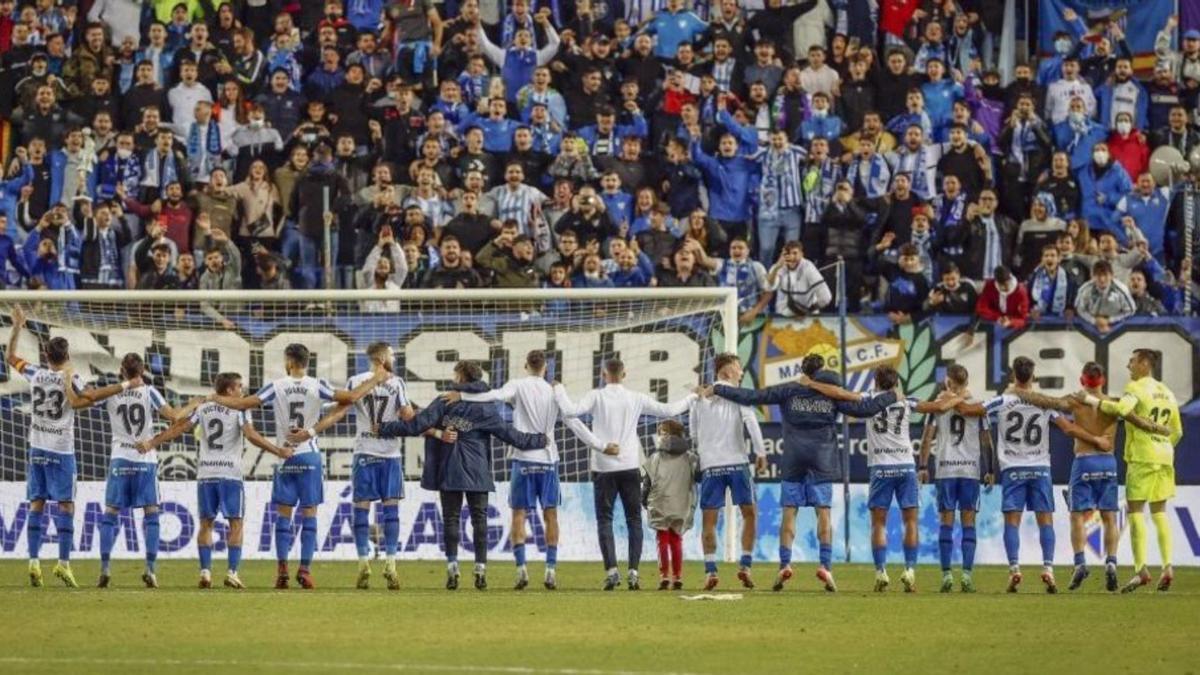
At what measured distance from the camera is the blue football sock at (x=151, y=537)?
76.8 feet

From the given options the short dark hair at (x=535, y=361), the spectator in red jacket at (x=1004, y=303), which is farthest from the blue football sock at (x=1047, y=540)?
the spectator in red jacket at (x=1004, y=303)

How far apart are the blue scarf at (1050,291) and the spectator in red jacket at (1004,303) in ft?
1.36

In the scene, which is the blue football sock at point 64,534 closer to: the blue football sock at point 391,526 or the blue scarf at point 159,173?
the blue football sock at point 391,526

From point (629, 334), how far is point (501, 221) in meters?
3.29

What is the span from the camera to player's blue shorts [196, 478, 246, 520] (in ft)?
75.8

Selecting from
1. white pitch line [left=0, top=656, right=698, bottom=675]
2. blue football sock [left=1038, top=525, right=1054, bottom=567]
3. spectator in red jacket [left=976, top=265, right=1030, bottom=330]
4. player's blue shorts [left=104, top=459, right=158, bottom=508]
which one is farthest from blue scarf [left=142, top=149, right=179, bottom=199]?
white pitch line [left=0, top=656, right=698, bottom=675]

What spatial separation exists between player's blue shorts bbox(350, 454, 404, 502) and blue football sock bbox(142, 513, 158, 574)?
2.06 meters

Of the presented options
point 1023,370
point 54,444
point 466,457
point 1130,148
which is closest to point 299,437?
point 466,457

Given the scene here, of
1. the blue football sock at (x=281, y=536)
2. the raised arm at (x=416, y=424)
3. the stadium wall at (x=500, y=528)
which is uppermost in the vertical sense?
the raised arm at (x=416, y=424)

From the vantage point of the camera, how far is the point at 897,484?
23328 mm

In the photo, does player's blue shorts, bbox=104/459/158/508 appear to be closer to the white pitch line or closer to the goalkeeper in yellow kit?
the white pitch line

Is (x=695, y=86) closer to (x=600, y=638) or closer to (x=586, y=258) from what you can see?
(x=586, y=258)

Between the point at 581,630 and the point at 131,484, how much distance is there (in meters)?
6.56

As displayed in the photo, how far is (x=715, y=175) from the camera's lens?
3231 cm
